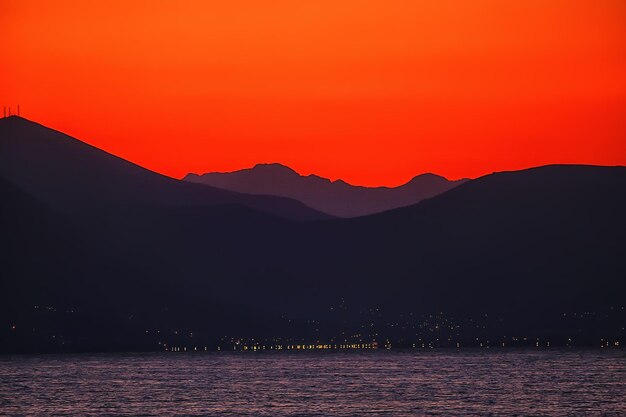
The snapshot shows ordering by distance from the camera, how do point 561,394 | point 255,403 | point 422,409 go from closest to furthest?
point 422,409
point 255,403
point 561,394

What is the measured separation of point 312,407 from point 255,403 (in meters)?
11.4

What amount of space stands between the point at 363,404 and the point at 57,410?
126 ft

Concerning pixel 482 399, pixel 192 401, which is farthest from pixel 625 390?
pixel 192 401

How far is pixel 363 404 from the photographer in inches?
6811

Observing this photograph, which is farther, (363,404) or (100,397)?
(100,397)

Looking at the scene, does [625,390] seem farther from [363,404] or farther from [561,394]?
[363,404]

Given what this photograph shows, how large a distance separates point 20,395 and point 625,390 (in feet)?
291

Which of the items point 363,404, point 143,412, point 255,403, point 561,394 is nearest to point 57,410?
point 143,412

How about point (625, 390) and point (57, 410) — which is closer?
point (57, 410)

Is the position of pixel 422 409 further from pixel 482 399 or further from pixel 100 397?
pixel 100 397

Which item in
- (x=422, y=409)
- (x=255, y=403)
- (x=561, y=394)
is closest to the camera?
(x=422, y=409)

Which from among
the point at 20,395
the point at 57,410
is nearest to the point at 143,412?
the point at 57,410

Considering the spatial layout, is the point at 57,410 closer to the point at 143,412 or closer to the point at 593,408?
the point at 143,412

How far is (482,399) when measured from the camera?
600ft
